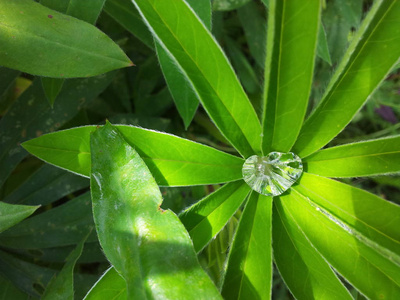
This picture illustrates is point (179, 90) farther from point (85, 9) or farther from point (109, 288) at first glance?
point (109, 288)

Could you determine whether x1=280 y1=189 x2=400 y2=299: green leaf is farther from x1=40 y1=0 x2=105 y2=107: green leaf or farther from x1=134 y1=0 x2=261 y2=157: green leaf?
x1=40 y1=0 x2=105 y2=107: green leaf

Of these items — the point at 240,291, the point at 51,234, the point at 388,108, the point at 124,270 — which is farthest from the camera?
the point at 388,108

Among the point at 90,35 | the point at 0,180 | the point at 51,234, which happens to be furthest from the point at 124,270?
the point at 0,180

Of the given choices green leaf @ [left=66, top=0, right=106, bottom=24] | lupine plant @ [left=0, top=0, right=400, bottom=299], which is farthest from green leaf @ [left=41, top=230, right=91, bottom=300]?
green leaf @ [left=66, top=0, right=106, bottom=24]

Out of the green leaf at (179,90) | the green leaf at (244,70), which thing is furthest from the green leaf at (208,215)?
the green leaf at (244,70)

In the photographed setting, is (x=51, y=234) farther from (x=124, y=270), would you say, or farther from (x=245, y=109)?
(x=245, y=109)

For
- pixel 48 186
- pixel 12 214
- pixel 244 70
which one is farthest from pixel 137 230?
pixel 244 70
